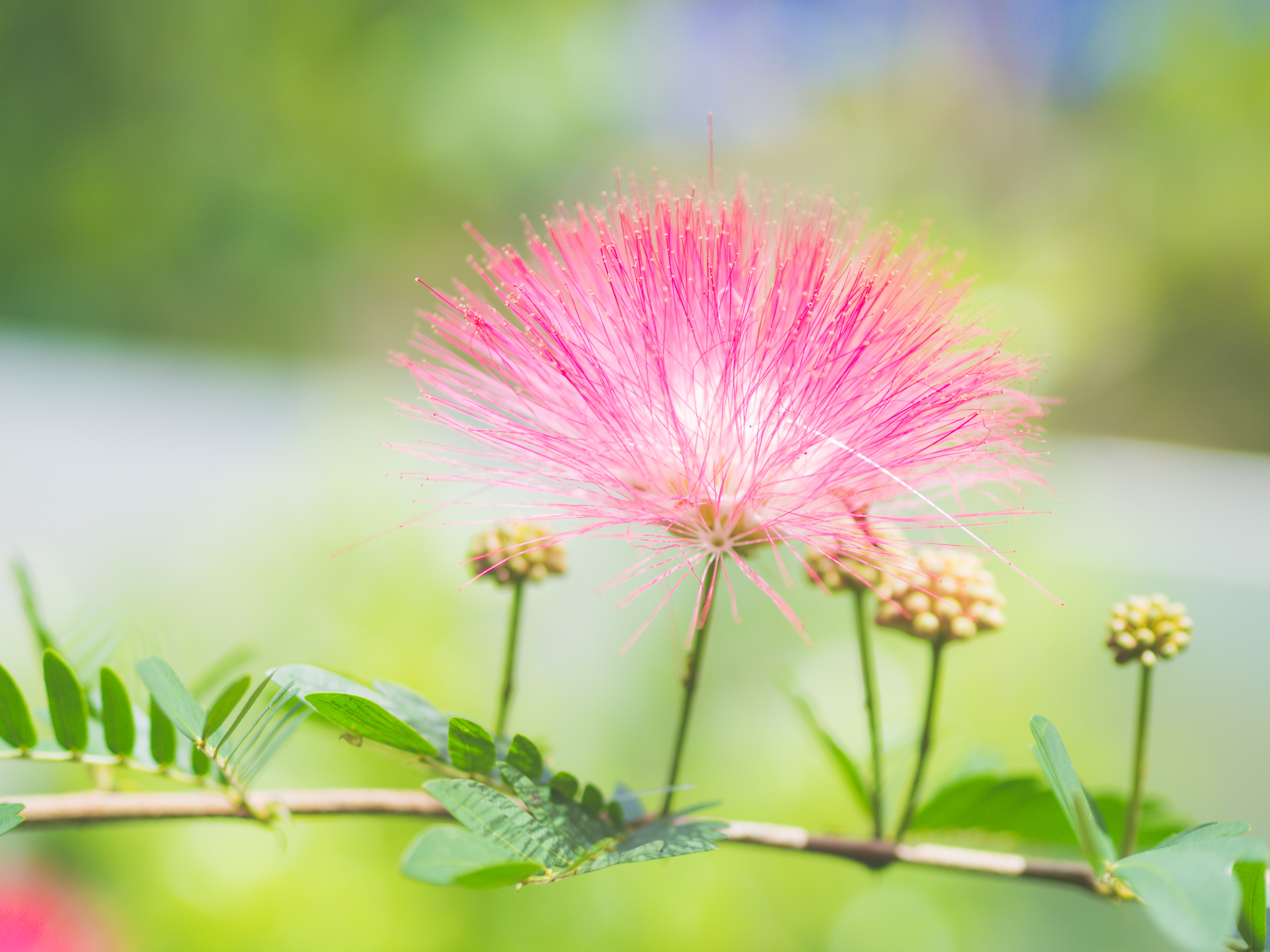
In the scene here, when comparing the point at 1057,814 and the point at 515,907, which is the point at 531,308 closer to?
the point at 1057,814

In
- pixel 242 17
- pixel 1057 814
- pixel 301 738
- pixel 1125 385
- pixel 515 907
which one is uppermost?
pixel 242 17

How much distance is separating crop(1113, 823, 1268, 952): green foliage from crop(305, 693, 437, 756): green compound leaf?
0.21 metres

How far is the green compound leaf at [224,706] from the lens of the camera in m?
0.30

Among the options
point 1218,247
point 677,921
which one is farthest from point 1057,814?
point 1218,247

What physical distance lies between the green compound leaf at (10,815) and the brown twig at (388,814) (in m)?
0.04

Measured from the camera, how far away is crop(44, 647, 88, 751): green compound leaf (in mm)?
305

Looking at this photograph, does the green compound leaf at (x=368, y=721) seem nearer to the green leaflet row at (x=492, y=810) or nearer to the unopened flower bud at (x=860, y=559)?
the green leaflet row at (x=492, y=810)

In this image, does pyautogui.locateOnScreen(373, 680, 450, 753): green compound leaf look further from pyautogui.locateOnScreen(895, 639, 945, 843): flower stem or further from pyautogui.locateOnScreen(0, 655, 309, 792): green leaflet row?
pyautogui.locateOnScreen(895, 639, 945, 843): flower stem

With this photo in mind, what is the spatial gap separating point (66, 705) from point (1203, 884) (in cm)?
35

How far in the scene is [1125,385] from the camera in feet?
11.9

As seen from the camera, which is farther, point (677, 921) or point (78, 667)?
point (677, 921)

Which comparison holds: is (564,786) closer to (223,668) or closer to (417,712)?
(417,712)

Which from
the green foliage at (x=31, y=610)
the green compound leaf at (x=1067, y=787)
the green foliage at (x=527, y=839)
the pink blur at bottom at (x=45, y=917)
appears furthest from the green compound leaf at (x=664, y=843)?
the pink blur at bottom at (x=45, y=917)

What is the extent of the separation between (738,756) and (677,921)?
0.20 meters
